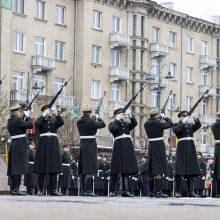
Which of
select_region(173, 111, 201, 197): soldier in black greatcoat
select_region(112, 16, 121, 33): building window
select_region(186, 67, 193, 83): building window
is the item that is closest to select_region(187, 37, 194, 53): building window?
select_region(186, 67, 193, 83): building window

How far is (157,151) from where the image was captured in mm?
21812

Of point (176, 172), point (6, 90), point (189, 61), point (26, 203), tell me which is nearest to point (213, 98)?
point (189, 61)

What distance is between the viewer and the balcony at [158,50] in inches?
2600

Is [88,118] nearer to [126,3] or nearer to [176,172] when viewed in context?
[176,172]

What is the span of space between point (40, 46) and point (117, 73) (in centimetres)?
705

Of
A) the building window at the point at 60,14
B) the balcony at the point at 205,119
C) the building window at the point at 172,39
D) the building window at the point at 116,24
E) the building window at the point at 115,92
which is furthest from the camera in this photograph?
the balcony at the point at 205,119

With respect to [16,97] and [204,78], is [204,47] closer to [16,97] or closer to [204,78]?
[204,78]

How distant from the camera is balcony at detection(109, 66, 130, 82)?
205 feet

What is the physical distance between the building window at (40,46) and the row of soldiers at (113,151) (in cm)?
3582

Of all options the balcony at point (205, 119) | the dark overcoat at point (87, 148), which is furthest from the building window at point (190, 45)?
the dark overcoat at point (87, 148)

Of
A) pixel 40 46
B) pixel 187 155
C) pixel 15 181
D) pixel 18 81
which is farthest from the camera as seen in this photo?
pixel 40 46

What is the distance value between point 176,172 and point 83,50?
1495 inches

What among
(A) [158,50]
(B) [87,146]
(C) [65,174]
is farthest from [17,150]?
(A) [158,50]

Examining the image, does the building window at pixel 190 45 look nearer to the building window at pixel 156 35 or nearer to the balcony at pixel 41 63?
the building window at pixel 156 35
